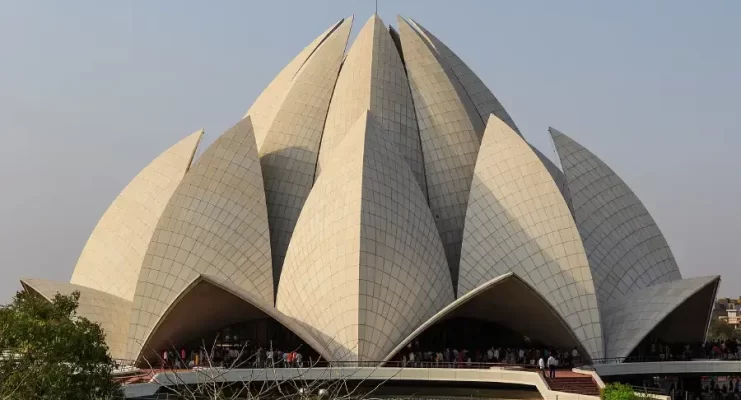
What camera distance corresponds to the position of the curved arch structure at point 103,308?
37250mm

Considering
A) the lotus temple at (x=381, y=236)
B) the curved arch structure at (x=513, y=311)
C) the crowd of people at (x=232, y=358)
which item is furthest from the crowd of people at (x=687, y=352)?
the crowd of people at (x=232, y=358)

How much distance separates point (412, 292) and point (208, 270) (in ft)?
29.4

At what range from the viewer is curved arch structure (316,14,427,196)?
40.7 m

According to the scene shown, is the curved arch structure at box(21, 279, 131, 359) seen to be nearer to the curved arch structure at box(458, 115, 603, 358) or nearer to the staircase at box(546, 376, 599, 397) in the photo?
the curved arch structure at box(458, 115, 603, 358)

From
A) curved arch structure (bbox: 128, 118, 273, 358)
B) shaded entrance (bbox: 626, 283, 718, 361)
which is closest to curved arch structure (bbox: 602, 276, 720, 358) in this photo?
shaded entrance (bbox: 626, 283, 718, 361)

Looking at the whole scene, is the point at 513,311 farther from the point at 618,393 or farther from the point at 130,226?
the point at 130,226

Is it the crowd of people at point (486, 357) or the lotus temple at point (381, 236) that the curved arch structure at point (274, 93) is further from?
the crowd of people at point (486, 357)

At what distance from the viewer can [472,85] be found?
4428cm

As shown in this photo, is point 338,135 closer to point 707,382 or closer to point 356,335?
point 356,335

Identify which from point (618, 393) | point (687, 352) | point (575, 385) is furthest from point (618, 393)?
point (687, 352)

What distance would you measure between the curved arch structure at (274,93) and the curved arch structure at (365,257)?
8828mm

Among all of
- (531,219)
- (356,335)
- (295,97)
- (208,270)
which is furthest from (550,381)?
(295,97)

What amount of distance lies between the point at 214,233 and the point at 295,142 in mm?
6276

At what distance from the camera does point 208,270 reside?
37281 mm
